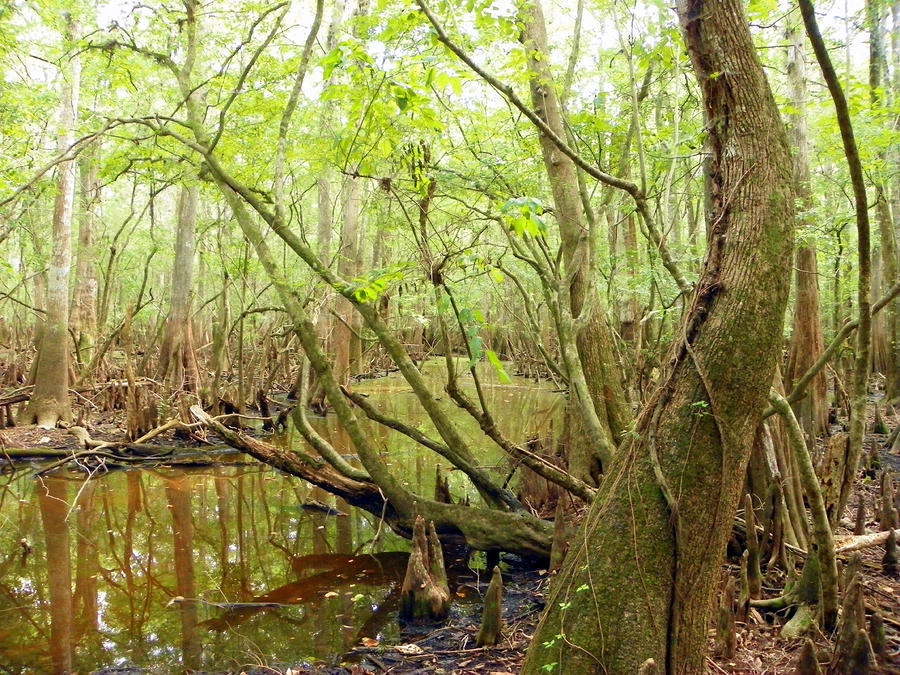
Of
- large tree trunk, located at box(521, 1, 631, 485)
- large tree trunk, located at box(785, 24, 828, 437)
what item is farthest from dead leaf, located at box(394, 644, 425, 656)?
large tree trunk, located at box(785, 24, 828, 437)

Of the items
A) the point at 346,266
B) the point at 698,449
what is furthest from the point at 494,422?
the point at 346,266

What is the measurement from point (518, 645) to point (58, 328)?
7.72 metres

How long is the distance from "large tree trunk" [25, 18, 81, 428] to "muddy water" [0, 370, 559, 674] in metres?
1.52

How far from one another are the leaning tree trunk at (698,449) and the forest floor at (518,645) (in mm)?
753

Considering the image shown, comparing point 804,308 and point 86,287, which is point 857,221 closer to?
point 804,308

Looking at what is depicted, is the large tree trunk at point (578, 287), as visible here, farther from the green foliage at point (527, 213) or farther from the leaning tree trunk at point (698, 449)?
the leaning tree trunk at point (698, 449)

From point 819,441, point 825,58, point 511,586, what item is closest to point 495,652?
point 511,586

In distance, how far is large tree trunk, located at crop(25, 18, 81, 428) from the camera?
27.8 ft

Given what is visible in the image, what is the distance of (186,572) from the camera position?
4883 millimetres

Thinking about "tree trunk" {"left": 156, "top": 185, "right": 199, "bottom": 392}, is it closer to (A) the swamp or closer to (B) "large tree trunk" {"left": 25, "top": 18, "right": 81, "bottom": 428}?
(A) the swamp

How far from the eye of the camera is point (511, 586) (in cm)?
443

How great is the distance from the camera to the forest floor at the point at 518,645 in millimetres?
2811

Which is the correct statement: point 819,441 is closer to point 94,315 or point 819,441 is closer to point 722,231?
point 722,231

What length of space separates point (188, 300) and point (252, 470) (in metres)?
4.53
